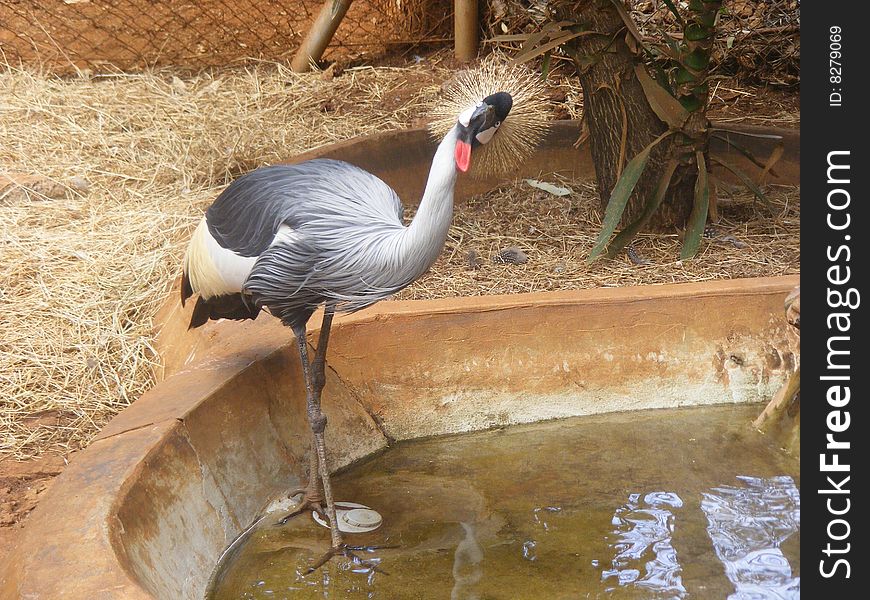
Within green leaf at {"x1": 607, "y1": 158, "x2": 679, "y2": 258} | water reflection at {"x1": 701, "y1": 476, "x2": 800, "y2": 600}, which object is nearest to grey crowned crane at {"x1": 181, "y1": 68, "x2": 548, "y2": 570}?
water reflection at {"x1": 701, "y1": 476, "x2": 800, "y2": 600}

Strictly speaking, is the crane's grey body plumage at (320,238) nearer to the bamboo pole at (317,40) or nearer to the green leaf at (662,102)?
the green leaf at (662,102)

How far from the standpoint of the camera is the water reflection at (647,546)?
2.42 metres

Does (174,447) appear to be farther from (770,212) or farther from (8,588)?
(770,212)

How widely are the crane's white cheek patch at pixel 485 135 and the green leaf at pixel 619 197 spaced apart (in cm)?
140

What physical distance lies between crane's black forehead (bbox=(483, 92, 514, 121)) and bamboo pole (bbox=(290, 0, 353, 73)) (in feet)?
11.0

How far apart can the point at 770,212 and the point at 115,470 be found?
120 inches

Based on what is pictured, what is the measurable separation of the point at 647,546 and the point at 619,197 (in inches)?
63.6

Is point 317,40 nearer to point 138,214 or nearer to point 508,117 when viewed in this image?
point 138,214

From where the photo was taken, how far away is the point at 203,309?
298 cm

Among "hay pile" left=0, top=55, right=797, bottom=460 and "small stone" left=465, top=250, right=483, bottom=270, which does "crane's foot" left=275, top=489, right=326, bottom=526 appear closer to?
"hay pile" left=0, top=55, right=797, bottom=460

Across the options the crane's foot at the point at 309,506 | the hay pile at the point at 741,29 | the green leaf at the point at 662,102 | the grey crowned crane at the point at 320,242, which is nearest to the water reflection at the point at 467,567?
the grey crowned crane at the point at 320,242

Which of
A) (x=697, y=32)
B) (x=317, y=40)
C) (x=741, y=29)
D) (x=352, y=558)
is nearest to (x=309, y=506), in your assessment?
(x=352, y=558)

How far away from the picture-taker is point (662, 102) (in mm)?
3904

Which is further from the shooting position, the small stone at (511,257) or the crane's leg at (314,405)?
the small stone at (511,257)
